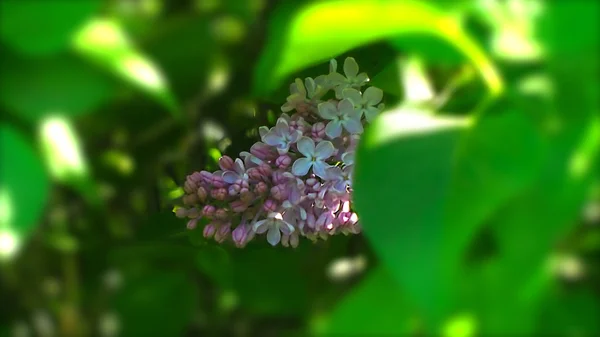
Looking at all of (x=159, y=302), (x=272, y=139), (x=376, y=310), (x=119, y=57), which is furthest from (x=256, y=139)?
(x=159, y=302)

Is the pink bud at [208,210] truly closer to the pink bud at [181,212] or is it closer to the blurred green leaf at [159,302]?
the pink bud at [181,212]

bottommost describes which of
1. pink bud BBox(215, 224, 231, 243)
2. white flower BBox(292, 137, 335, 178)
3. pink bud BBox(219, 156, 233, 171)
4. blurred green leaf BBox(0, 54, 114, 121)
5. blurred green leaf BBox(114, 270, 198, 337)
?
blurred green leaf BBox(114, 270, 198, 337)

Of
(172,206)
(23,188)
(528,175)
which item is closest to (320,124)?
(172,206)

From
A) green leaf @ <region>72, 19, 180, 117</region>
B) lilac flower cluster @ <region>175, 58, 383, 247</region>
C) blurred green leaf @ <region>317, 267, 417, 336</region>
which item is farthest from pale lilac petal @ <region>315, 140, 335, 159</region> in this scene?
green leaf @ <region>72, 19, 180, 117</region>

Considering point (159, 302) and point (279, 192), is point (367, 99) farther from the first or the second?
point (159, 302)

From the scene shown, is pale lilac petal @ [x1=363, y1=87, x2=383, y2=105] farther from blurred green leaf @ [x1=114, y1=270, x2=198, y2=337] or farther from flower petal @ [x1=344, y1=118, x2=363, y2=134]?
blurred green leaf @ [x1=114, y1=270, x2=198, y2=337]

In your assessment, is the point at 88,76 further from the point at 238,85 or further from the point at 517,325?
the point at 517,325
